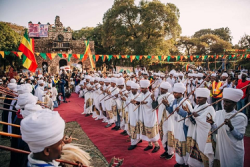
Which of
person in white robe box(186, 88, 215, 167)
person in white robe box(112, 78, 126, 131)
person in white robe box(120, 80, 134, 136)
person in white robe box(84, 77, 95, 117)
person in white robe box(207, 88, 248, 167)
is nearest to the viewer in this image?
person in white robe box(207, 88, 248, 167)

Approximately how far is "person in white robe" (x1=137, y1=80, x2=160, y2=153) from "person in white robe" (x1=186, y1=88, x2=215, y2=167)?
135cm

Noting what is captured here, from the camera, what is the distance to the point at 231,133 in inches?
109

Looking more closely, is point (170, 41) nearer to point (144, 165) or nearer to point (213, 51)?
point (213, 51)

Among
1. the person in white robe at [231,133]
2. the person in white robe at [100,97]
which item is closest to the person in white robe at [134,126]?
the person in white robe at [231,133]

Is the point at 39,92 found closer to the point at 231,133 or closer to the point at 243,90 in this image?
the point at 231,133

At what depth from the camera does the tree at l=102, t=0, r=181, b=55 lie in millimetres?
24828

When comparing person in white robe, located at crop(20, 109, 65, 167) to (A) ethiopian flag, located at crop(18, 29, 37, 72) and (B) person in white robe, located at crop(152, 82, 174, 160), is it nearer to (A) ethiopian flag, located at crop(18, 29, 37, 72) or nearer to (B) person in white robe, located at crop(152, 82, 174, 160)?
(B) person in white robe, located at crop(152, 82, 174, 160)

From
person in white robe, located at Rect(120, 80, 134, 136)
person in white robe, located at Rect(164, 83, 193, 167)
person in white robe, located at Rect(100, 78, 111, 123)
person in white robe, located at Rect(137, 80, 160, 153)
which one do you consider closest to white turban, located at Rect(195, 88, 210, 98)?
person in white robe, located at Rect(164, 83, 193, 167)

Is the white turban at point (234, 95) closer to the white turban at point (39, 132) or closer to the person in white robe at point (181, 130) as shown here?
the person in white robe at point (181, 130)

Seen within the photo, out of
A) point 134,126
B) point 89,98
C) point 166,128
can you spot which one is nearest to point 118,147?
point 134,126

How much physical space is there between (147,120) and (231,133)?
232 cm

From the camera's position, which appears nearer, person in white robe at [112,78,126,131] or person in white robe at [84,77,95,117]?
person in white robe at [112,78,126,131]

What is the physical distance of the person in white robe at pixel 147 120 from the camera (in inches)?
186

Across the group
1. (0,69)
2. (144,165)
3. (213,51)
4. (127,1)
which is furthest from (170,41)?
(0,69)
